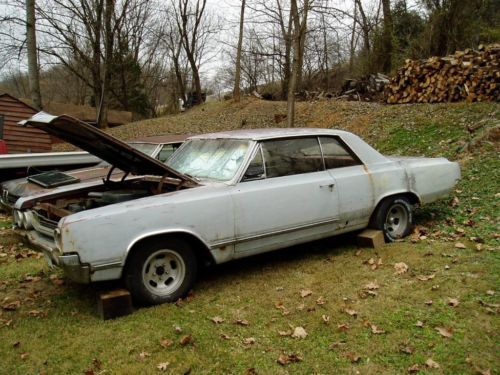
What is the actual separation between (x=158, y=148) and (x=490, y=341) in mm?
5866

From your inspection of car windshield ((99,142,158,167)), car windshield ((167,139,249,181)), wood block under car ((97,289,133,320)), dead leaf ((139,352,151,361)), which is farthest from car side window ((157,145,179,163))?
dead leaf ((139,352,151,361))

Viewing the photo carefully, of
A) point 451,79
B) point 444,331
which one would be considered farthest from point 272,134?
point 451,79

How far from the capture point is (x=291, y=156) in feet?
15.8

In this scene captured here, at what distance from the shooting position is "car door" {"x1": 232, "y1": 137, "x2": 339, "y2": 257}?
14.1 feet

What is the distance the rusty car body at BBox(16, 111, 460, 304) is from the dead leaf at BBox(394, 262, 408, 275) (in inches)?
29.7

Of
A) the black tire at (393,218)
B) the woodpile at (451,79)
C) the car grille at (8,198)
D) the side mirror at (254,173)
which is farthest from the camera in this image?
the woodpile at (451,79)

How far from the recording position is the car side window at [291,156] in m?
4.64

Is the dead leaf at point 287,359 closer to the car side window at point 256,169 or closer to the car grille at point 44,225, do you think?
the car side window at point 256,169

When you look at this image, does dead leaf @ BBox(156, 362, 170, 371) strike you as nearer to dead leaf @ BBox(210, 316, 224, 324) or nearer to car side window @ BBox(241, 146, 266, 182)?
dead leaf @ BBox(210, 316, 224, 324)

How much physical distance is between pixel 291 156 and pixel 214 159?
0.85 metres

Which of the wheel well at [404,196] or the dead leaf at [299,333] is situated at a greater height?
the wheel well at [404,196]

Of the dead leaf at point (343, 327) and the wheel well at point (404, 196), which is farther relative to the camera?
the wheel well at point (404, 196)

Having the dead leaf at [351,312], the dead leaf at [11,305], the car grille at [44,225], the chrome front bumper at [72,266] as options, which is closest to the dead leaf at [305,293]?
the dead leaf at [351,312]

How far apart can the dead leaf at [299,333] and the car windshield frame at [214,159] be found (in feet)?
5.19
